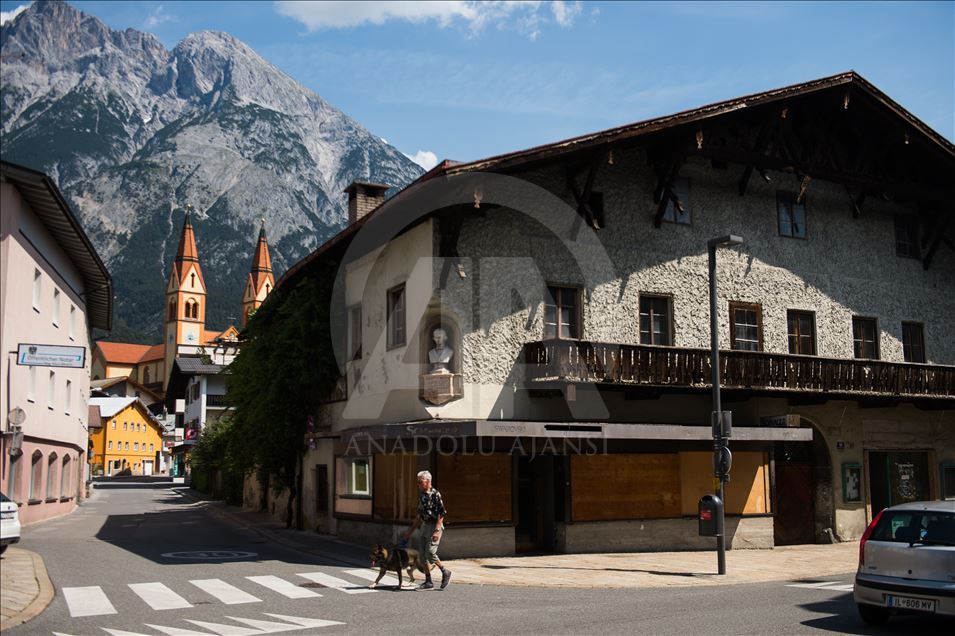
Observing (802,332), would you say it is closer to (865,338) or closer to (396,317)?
(865,338)

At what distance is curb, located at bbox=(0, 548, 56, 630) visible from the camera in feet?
36.3

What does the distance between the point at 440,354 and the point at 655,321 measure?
6072 millimetres

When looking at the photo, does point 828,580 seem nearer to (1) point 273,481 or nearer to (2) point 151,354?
(1) point 273,481

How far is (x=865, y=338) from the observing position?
26.2 meters

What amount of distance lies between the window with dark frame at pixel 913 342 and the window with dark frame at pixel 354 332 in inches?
620

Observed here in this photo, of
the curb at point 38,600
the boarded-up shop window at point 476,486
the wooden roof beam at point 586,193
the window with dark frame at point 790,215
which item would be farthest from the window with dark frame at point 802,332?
the curb at point 38,600

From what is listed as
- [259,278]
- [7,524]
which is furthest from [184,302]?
[7,524]

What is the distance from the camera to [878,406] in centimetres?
2591

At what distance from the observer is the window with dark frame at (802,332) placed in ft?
81.3

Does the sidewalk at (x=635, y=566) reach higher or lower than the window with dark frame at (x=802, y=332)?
lower

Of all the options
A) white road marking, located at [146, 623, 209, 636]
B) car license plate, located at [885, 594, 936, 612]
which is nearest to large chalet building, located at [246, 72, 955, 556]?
white road marking, located at [146, 623, 209, 636]

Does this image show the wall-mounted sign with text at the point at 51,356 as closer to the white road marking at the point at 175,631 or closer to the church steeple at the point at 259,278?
the white road marking at the point at 175,631

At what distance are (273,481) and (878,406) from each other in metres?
18.2

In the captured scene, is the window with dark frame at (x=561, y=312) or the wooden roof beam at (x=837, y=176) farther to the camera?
the wooden roof beam at (x=837, y=176)
